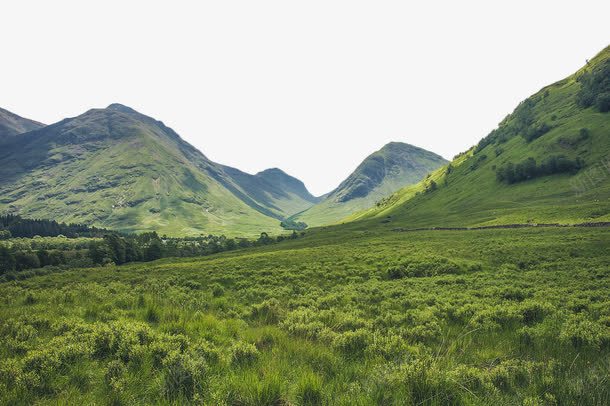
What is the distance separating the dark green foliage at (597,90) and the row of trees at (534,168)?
46.0 metres

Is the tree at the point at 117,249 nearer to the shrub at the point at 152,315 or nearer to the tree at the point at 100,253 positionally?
the tree at the point at 100,253

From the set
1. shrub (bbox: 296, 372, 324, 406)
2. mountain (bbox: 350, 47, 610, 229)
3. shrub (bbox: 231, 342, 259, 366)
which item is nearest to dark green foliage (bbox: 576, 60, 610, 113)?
mountain (bbox: 350, 47, 610, 229)

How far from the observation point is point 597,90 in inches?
7082

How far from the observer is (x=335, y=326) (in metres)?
11.6

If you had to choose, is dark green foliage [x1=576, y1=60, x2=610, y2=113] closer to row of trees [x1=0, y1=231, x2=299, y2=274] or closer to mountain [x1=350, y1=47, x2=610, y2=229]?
mountain [x1=350, y1=47, x2=610, y2=229]

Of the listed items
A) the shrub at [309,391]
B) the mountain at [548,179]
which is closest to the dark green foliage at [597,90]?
the mountain at [548,179]

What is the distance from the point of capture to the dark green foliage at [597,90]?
16738 centimetres

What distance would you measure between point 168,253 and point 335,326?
153m

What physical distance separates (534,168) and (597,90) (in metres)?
70.7

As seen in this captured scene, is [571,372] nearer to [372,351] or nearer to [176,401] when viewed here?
[372,351]

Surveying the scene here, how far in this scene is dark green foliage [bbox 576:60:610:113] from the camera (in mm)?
167375

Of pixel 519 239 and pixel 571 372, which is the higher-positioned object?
pixel 571 372

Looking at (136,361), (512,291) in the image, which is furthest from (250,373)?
(512,291)

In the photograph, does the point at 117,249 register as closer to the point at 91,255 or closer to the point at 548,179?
the point at 91,255
